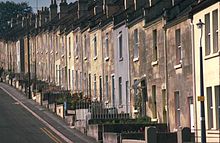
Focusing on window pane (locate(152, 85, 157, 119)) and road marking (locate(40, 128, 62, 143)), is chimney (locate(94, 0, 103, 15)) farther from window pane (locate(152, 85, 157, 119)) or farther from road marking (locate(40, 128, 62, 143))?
window pane (locate(152, 85, 157, 119))

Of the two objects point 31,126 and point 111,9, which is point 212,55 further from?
point 111,9

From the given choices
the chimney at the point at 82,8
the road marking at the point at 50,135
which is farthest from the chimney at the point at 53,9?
the road marking at the point at 50,135

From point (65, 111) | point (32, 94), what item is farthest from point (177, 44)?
point (32, 94)

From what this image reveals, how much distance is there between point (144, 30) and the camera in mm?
53656

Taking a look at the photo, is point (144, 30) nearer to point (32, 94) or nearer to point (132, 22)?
point (132, 22)

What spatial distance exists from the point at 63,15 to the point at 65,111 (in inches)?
1535

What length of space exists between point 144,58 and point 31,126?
10598 mm

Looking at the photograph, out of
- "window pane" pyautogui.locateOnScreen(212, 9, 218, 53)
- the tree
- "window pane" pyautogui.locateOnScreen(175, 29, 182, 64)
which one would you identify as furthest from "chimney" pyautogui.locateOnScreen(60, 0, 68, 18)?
the tree

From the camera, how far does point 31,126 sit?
5922cm

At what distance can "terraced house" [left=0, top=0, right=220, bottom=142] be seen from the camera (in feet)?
135

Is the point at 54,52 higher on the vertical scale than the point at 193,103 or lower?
higher

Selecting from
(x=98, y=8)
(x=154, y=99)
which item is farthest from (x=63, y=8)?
(x=154, y=99)

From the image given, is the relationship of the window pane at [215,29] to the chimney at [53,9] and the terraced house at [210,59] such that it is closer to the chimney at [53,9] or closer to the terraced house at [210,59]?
the terraced house at [210,59]

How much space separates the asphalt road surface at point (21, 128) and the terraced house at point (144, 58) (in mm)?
5470
